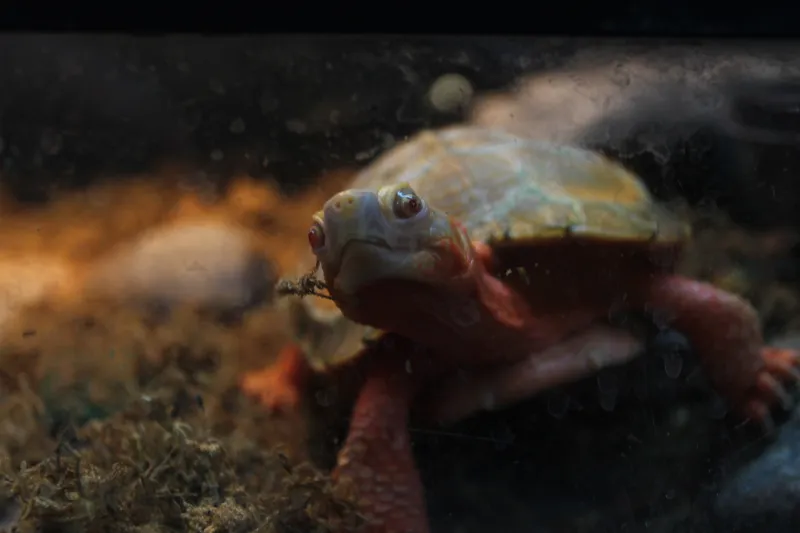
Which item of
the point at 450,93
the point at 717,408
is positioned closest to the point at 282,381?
the point at 450,93

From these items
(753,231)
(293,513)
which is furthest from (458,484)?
(753,231)

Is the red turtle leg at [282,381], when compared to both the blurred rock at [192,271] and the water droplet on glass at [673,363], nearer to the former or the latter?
the blurred rock at [192,271]

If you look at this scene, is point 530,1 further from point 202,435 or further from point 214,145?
point 202,435

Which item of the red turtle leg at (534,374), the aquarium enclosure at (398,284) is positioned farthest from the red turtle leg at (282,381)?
the red turtle leg at (534,374)

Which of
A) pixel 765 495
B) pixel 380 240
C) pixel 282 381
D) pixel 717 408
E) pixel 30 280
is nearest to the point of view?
pixel 380 240

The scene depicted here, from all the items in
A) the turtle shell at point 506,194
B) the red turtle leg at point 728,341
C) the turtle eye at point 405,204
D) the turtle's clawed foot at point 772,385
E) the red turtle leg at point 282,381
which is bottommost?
the red turtle leg at point 282,381

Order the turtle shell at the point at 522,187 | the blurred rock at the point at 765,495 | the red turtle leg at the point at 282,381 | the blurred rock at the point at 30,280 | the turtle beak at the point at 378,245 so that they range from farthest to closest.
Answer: the blurred rock at the point at 30,280, the red turtle leg at the point at 282,381, the turtle shell at the point at 522,187, the blurred rock at the point at 765,495, the turtle beak at the point at 378,245

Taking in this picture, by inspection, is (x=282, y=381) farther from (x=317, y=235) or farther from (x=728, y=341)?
(x=728, y=341)

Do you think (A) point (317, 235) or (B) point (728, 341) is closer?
(A) point (317, 235)
